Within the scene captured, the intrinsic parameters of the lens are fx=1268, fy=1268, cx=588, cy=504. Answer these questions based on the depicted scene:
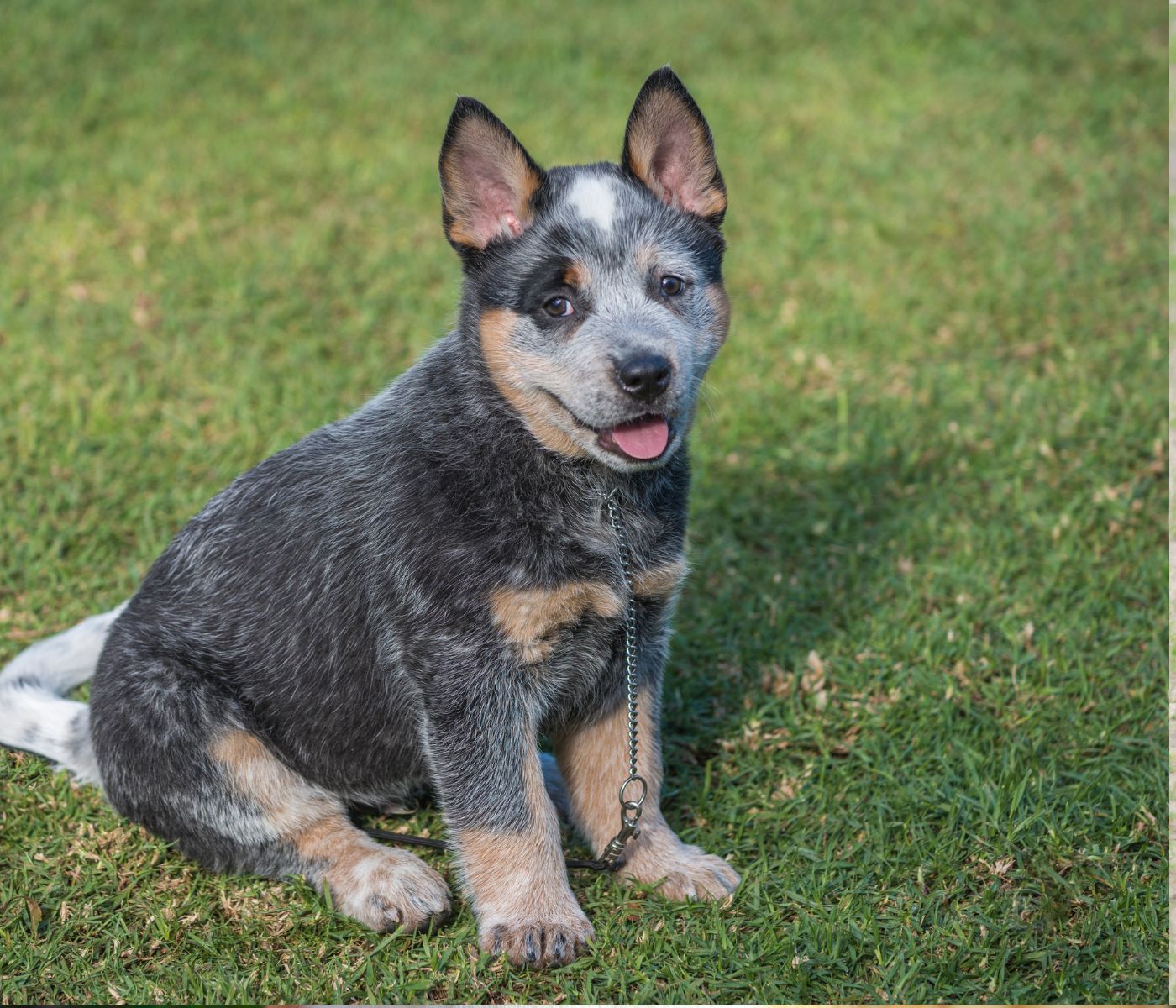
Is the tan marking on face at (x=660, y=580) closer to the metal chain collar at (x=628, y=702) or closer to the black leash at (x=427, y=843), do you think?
the metal chain collar at (x=628, y=702)

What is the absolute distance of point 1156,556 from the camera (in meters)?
5.45

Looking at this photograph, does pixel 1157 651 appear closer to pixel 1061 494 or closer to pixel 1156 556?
pixel 1156 556

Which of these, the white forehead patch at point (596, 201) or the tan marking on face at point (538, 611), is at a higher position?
the white forehead patch at point (596, 201)

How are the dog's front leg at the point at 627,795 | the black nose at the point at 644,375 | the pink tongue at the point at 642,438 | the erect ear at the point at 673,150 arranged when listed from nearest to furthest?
the black nose at the point at 644,375
the pink tongue at the point at 642,438
the erect ear at the point at 673,150
the dog's front leg at the point at 627,795

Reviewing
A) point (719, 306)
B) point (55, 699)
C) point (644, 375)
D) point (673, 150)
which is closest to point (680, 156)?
point (673, 150)

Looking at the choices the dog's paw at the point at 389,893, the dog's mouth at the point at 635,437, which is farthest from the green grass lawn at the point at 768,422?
the dog's mouth at the point at 635,437

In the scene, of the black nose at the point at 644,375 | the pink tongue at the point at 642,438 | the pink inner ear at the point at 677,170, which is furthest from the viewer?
the pink inner ear at the point at 677,170

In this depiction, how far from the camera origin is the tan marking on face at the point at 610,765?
157 inches

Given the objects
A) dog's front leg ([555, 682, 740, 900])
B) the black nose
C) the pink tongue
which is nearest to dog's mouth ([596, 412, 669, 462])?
the pink tongue

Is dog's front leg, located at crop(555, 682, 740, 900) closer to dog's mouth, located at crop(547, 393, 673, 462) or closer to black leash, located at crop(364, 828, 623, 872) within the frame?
black leash, located at crop(364, 828, 623, 872)

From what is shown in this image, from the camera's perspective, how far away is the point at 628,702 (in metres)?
3.95

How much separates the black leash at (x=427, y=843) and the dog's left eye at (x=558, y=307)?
164 centimetres

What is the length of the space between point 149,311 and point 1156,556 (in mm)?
5557

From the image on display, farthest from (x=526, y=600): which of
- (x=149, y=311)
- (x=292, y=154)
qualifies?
(x=292, y=154)
